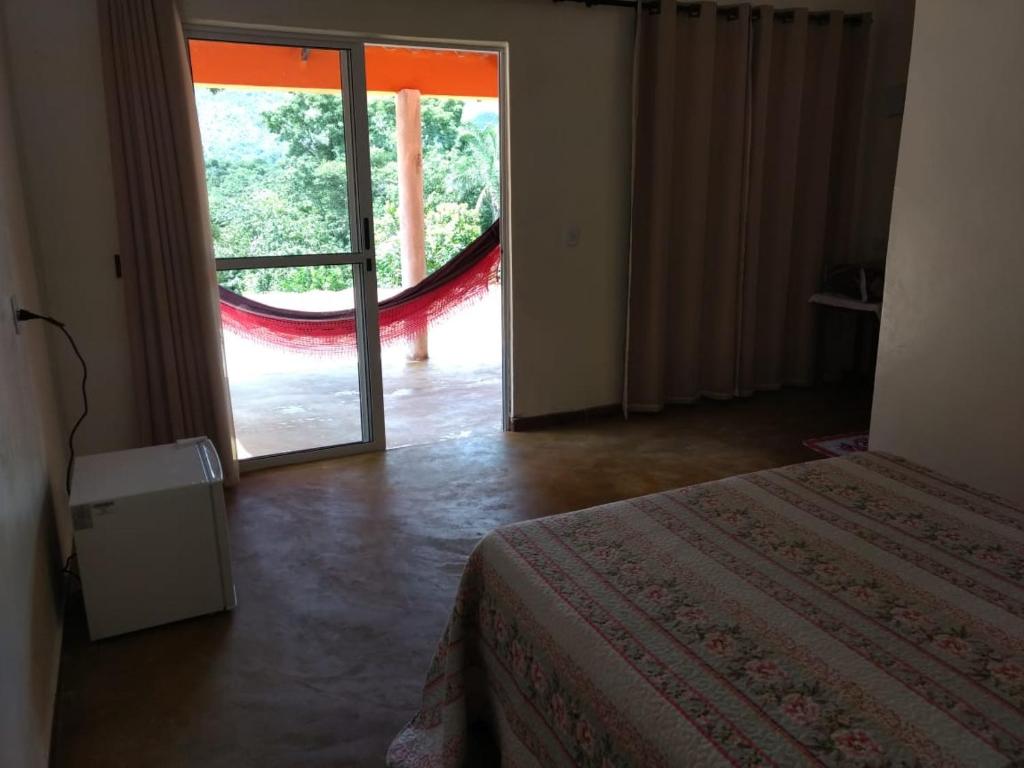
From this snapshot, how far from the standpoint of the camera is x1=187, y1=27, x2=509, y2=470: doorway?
3.06 metres

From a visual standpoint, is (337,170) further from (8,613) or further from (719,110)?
(8,613)

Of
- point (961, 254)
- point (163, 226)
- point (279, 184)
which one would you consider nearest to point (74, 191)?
point (163, 226)

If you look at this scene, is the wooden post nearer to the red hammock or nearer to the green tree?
the red hammock

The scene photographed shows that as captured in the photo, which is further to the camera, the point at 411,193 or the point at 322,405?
the point at 411,193

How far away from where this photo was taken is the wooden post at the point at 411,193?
533cm

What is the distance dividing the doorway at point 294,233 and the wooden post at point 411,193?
184 centimetres

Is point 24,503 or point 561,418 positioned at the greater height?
point 24,503

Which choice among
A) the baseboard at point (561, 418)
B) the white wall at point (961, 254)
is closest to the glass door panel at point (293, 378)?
the baseboard at point (561, 418)

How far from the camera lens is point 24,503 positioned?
1789 millimetres

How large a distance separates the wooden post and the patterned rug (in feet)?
9.31

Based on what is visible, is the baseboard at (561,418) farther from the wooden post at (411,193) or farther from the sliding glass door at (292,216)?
the wooden post at (411,193)

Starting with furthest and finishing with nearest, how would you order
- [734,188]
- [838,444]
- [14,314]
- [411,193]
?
[411,193], [734,188], [838,444], [14,314]

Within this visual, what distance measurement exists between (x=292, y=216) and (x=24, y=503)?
1.75m

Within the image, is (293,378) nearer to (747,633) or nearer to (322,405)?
(322,405)
